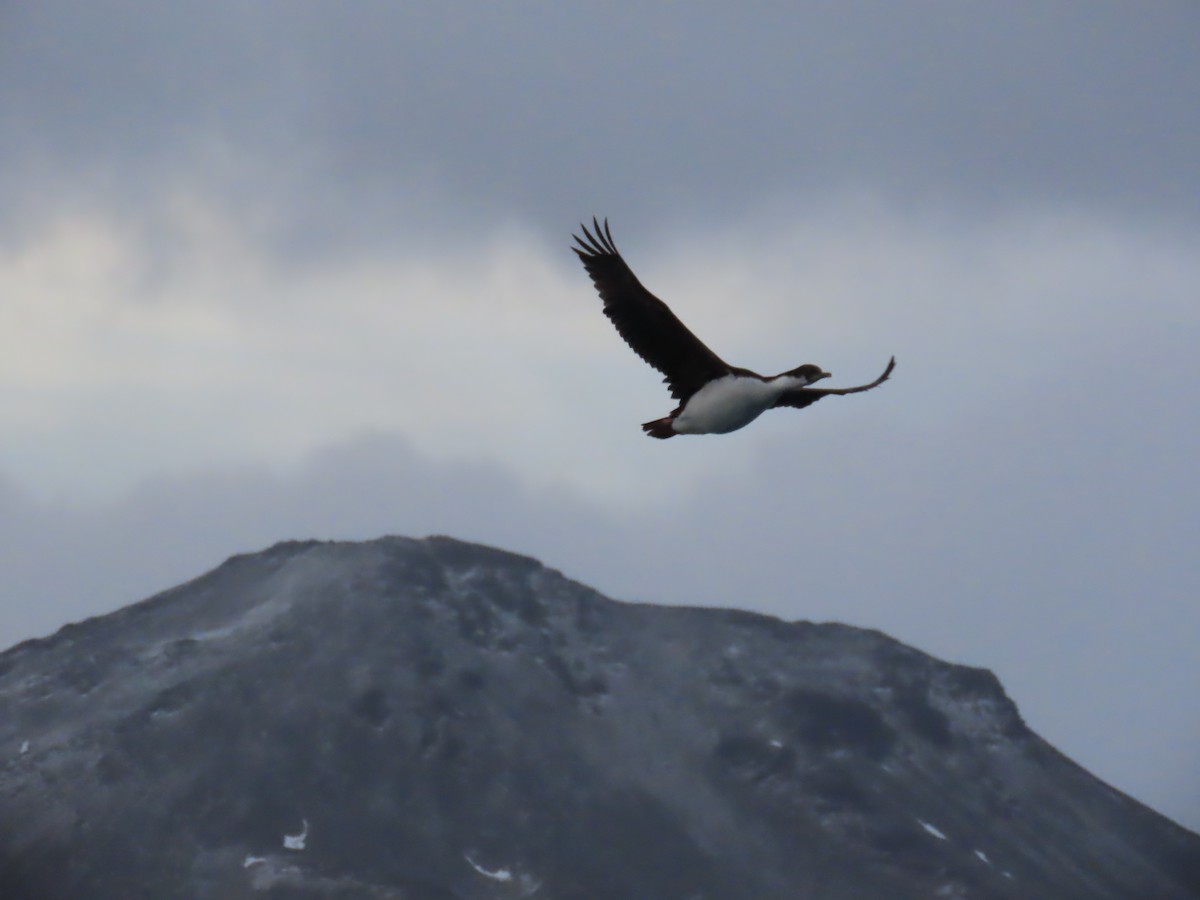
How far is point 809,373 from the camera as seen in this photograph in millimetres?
32281

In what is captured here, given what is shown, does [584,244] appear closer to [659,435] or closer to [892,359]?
[659,435]

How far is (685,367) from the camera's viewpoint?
33094 millimetres

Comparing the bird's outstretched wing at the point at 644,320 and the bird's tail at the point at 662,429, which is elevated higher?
the bird's outstretched wing at the point at 644,320

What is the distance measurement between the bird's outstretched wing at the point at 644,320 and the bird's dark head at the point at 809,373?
1457mm

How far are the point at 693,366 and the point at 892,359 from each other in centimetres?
412

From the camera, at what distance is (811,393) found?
3359 centimetres

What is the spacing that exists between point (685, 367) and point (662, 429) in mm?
1394

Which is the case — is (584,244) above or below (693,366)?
above

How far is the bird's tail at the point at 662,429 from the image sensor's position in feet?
108

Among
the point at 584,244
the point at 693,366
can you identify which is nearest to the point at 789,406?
the point at 693,366

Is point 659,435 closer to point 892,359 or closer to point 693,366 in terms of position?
point 693,366

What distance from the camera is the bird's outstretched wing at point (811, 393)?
107 ft

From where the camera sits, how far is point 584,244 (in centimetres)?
3269

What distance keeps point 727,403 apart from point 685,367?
1412mm
